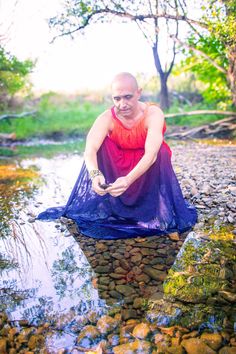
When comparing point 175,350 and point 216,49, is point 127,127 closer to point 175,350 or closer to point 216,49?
point 175,350

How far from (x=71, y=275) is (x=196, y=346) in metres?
1.16

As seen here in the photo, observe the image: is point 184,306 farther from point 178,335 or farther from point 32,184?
point 32,184

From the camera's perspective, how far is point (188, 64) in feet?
39.4

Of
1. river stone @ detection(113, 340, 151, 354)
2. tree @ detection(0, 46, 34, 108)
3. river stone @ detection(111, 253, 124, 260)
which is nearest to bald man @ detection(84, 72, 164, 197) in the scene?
river stone @ detection(111, 253, 124, 260)

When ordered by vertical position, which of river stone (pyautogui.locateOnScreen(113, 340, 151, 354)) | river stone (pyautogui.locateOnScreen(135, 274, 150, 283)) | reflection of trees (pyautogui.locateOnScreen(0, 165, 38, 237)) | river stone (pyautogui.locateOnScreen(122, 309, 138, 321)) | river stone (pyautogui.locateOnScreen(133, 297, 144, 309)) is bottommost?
river stone (pyautogui.locateOnScreen(113, 340, 151, 354))

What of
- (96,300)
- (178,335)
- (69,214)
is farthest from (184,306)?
(69,214)

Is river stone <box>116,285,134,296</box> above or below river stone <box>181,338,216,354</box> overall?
above

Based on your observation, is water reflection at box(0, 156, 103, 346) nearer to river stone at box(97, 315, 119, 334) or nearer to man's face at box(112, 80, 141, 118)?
river stone at box(97, 315, 119, 334)

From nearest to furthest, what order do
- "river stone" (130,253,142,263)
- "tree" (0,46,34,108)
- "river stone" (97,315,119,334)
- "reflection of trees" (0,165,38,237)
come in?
"river stone" (97,315,119,334), "river stone" (130,253,142,263), "reflection of trees" (0,165,38,237), "tree" (0,46,34,108)

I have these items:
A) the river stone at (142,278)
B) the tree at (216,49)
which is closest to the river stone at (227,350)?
the river stone at (142,278)

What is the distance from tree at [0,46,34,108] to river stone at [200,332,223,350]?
486 inches

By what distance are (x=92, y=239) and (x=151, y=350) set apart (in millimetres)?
1533

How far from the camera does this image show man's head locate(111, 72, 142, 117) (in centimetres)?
281

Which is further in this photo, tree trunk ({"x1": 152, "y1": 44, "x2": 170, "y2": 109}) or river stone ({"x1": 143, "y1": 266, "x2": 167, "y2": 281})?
tree trunk ({"x1": 152, "y1": 44, "x2": 170, "y2": 109})
